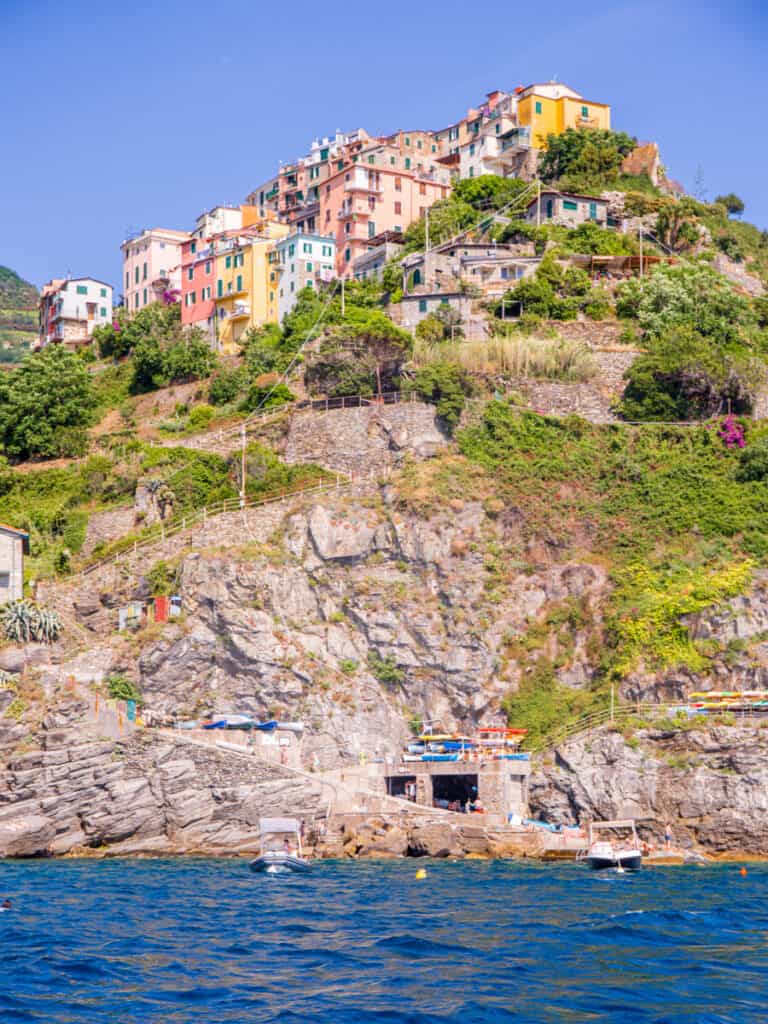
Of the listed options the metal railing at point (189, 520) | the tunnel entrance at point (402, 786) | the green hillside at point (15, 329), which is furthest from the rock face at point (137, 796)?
the green hillside at point (15, 329)

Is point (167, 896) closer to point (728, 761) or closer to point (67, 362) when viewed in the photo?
point (728, 761)

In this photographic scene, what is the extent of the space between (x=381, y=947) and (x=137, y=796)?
2128 centimetres

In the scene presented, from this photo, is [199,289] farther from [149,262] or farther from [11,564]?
[11,564]

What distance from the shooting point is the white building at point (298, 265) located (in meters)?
86.6

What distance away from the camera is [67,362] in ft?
260

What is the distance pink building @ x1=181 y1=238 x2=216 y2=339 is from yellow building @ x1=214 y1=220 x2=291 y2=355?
620 mm

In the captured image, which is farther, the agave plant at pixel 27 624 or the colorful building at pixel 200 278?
the colorful building at pixel 200 278

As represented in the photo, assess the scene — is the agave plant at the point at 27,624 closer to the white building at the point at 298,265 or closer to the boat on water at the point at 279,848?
the boat on water at the point at 279,848

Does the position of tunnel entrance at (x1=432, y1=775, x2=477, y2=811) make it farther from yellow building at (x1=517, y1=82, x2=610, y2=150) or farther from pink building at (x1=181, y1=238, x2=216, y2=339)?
yellow building at (x1=517, y1=82, x2=610, y2=150)

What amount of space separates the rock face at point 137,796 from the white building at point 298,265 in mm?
41386

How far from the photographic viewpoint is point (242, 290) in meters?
88.8

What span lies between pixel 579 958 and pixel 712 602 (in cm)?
2818

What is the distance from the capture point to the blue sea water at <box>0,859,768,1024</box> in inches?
966

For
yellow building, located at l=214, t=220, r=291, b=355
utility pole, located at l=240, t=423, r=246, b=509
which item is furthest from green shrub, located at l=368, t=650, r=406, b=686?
yellow building, located at l=214, t=220, r=291, b=355
